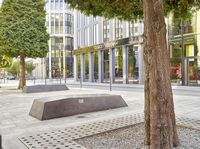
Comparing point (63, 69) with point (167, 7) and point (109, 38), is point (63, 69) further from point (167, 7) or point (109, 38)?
point (167, 7)

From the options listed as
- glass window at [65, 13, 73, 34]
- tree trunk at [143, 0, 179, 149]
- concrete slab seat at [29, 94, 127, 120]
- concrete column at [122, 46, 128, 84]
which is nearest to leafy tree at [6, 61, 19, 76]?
glass window at [65, 13, 73, 34]

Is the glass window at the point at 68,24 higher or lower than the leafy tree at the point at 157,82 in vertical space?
higher

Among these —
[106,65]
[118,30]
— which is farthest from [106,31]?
[106,65]

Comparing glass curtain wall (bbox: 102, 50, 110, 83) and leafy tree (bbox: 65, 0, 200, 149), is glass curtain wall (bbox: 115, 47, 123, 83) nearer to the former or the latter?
glass curtain wall (bbox: 102, 50, 110, 83)

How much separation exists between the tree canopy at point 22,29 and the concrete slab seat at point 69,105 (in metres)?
14.7

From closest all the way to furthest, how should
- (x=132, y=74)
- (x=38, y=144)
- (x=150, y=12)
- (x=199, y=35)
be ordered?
1. (x=150, y=12)
2. (x=38, y=144)
3. (x=199, y=35)
4. (x=132, y=74)

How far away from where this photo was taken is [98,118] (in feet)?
31.3

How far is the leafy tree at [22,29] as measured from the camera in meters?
24.4

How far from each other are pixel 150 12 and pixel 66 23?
244 feet

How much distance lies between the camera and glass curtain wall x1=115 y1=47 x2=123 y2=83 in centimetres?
3538

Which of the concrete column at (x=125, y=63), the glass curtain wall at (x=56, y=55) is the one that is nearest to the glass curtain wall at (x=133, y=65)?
the concrete column at (x=125, y=63)

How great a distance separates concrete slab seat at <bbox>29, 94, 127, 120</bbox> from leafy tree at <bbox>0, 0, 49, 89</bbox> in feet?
48.2

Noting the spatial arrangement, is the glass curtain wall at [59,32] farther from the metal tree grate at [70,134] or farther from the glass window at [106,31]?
the metal tree grate at [70,134]

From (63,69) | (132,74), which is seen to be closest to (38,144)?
(132,74)
